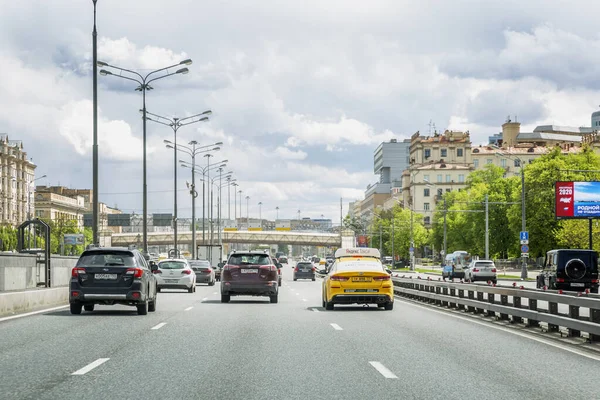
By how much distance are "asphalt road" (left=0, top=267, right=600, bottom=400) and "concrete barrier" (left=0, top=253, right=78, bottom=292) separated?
10.9 meters

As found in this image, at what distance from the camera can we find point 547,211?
266ft

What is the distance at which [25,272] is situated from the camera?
110 ft

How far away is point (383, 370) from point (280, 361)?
5.35ft

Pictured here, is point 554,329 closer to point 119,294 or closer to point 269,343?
point 269,343

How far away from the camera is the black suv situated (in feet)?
138

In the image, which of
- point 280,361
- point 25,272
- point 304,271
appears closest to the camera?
point 280,361

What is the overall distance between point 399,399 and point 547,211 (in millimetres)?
74780

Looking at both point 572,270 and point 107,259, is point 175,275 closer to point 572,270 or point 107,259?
point 107,259

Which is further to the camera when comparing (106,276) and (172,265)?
(172,265)

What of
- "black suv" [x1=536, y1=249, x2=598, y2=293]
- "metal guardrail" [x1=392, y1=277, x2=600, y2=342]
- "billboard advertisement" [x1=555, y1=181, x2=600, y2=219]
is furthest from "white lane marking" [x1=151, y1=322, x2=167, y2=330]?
"billboard advertisement" [x1=555, y1=181, x2=600, y2=219]

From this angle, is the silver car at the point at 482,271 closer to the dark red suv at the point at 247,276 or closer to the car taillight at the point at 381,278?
the dark red suv at the point at 247,276

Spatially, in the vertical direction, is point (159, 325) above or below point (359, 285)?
below

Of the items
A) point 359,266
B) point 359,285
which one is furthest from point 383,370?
point 359,266

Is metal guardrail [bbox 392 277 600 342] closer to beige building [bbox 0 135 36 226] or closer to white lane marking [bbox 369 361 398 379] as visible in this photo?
white lane marking [bbox 369 361 398 379]
